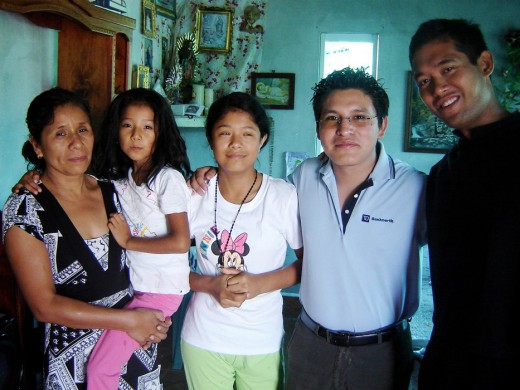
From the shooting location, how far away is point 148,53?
10.8ft

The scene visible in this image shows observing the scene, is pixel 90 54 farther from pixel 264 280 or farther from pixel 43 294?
pixel 264 280

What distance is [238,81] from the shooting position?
430 centimetres

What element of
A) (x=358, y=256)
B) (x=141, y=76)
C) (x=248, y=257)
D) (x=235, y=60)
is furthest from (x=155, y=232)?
(x=235, y=60)

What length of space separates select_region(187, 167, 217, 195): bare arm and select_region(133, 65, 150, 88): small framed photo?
1.59m

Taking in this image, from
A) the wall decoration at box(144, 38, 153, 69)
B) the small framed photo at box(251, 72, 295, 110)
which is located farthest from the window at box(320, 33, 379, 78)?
the wall decoration at box(144, 38, 153, 69)

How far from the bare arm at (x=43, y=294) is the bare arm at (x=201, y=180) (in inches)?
17.7

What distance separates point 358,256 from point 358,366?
0.32 meters

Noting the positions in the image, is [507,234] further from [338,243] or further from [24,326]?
[24,326]

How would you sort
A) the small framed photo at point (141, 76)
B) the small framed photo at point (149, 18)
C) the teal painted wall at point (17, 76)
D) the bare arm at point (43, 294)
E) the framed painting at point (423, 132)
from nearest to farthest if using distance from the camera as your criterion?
the bare arm at point (43, 294) < the teal painted wall at point (17, 76) < the small framed photo at point (141, 76) < the small framed photo at point (149, 18) < the framed painting at point (423, 132)

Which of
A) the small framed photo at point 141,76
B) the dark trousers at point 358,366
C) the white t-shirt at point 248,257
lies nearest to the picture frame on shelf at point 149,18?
the small framed photo at point 141,76

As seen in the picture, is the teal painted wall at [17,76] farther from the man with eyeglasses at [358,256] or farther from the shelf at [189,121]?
the shelf at [189,121]

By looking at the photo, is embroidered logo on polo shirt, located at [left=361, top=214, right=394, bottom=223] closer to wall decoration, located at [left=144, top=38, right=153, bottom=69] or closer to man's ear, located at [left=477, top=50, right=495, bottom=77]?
man's ear, located at [left=477, top=50, right=495, bottom=77]

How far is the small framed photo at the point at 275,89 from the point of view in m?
4.37

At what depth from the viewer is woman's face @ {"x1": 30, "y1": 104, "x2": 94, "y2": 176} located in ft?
4.18
